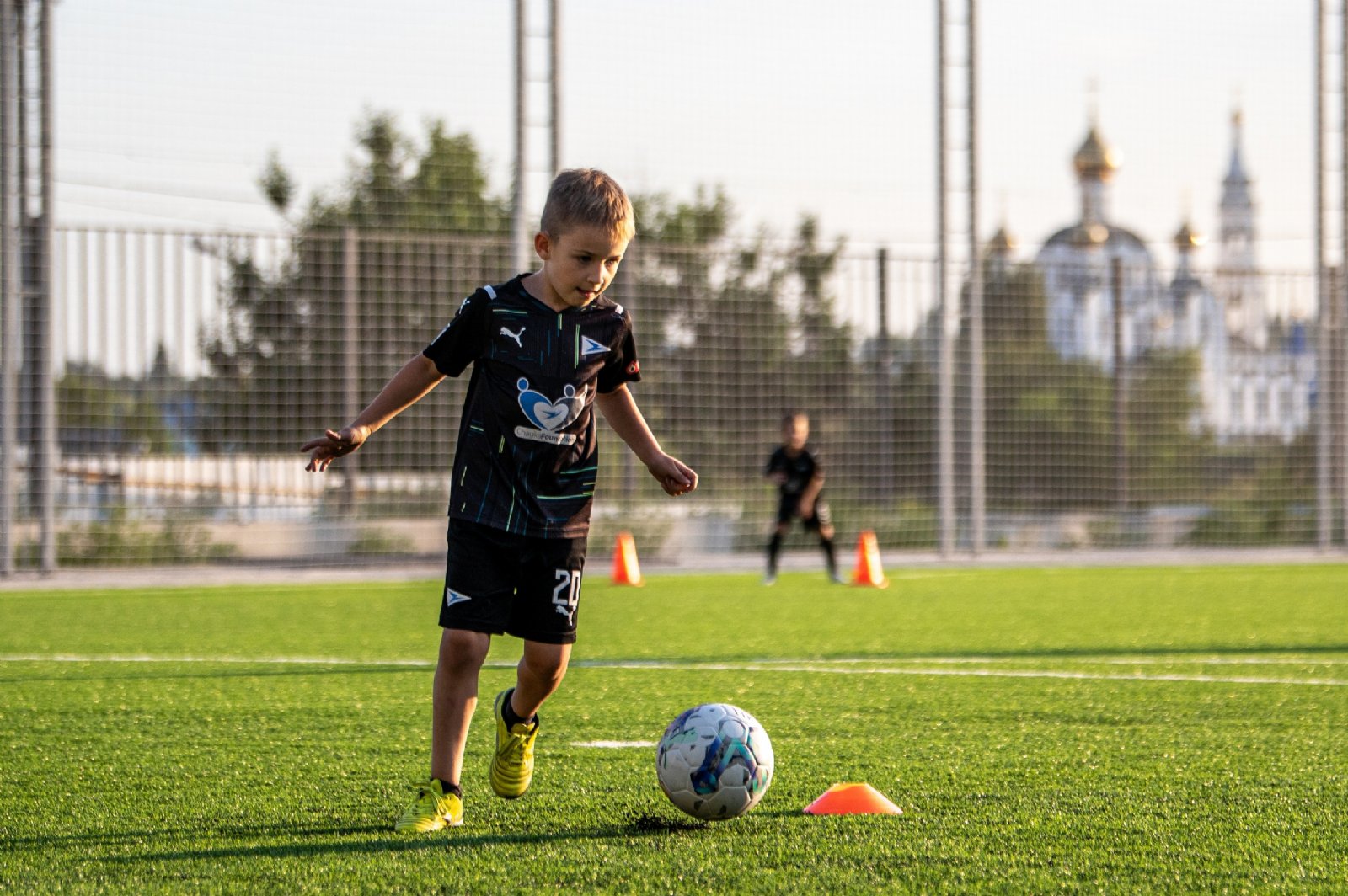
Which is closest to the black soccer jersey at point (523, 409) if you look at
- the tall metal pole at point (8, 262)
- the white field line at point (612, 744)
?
the white field line at point (612, 744)

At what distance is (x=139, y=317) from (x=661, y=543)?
5622mm

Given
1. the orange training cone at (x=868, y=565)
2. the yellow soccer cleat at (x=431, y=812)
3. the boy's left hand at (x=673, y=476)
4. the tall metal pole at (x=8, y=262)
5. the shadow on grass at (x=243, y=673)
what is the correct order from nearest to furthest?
the yellow soccer cleat at (x=431, y=812), the boy's left hand at (x=673, y=476), the shadow on grass at (x=243, y=673), the orange training cone at (x=868, y=565), the tall metal pole at (x=8, y=262)

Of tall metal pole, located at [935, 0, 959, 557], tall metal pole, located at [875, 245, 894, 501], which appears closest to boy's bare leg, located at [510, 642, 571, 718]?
tall metal pole, located at [935, 0, 959, 557]

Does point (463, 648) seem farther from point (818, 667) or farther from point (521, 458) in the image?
point (818, 667)

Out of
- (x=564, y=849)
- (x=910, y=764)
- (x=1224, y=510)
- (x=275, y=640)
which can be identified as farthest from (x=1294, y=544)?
(x=564, y=849)

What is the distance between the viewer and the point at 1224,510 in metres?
19.4

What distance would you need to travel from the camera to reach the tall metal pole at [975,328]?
1670 cm

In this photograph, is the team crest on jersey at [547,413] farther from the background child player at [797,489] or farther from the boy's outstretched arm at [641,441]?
the background child player at [797,489]

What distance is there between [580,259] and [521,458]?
0.47 meters

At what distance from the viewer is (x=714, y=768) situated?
11.4 feet

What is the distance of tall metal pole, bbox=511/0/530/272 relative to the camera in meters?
15.0

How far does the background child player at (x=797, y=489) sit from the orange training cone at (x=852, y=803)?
1000 centimetres

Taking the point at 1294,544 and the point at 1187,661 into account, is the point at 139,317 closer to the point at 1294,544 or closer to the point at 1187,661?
the point at 1187,661

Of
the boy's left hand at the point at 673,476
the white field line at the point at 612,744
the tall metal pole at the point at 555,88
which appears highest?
the tall metal pole at the point at 555,88
